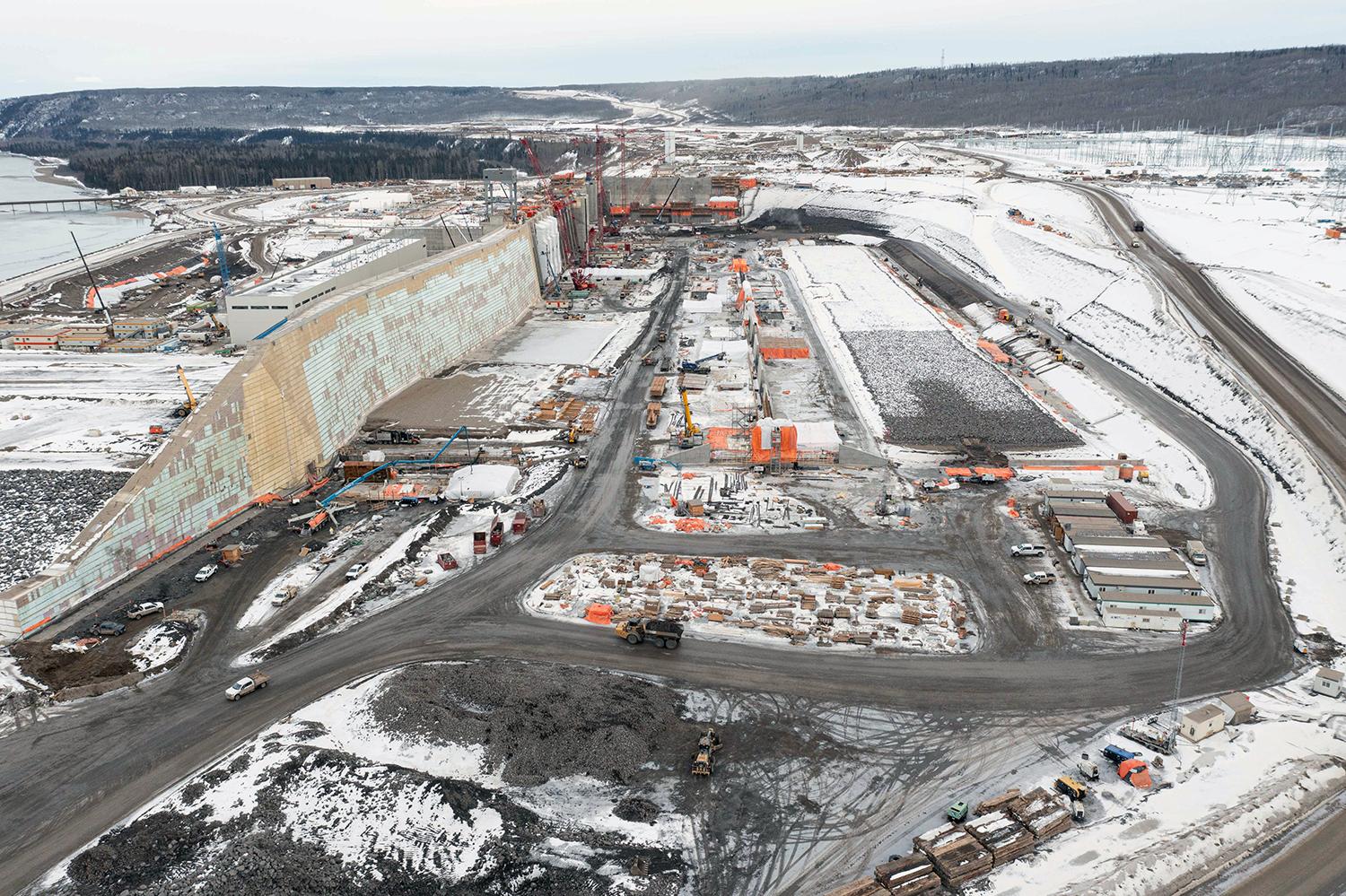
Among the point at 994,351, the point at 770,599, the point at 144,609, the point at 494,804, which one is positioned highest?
the point at 994,351

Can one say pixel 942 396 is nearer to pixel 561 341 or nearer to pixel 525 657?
pixel 561 341

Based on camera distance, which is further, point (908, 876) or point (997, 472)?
point (997, 472)

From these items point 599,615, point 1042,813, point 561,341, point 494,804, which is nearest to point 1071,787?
point 1042,813

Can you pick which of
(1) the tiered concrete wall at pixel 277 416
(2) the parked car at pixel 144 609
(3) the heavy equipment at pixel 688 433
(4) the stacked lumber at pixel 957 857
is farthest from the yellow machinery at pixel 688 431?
(4) the stacked lumber at pixel 957 857

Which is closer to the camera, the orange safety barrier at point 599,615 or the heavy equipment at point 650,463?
the orange safety barrier at point 599,615

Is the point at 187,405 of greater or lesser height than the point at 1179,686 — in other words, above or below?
above

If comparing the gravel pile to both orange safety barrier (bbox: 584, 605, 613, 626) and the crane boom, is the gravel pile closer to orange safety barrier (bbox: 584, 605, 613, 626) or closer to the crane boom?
orange safety barrier (bbox: 584, 605, 613, 626)

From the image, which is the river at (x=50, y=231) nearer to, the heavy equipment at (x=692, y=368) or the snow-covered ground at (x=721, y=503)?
the heavy equipment at (x=692, y=368)
